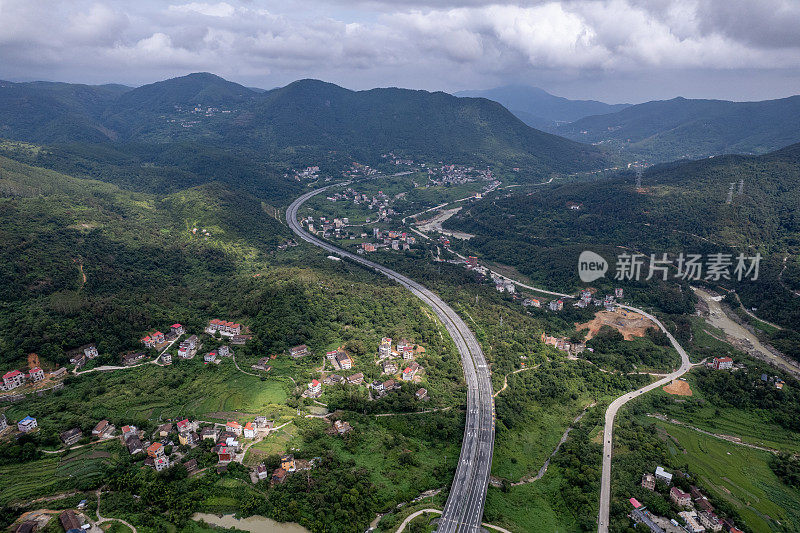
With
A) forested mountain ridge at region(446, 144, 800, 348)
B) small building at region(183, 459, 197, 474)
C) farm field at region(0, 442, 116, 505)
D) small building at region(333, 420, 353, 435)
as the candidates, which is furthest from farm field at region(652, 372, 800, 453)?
farm field at region(0, 442, 116, 505)

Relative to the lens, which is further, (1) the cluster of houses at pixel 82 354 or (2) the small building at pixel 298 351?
(2) the small building at pixel 298 351

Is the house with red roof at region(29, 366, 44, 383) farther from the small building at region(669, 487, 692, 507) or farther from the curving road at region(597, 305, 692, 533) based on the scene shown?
the small building at region(669, 487, 692, 507)

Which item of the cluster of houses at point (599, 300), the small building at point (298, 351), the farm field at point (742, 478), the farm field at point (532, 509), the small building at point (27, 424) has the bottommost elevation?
the farm field at point (532, 509)

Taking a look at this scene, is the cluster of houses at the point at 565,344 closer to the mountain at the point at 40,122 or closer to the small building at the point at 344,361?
the small building at the point at 344,361

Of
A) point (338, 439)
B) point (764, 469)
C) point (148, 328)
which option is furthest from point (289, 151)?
point (764, 469)

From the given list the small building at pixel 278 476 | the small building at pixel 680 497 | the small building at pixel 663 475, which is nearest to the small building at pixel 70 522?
the small building at pixel 278 476

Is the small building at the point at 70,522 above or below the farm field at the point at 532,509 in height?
above

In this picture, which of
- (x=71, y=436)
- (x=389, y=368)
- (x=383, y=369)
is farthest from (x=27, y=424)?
(x=389, y=368)
